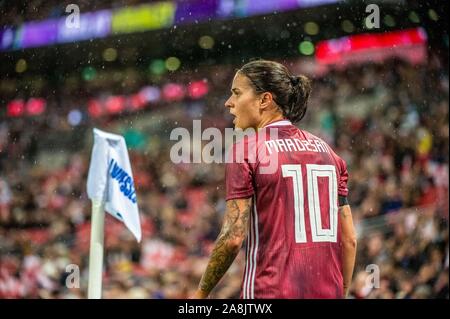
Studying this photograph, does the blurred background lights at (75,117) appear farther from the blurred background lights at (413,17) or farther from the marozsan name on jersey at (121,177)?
the marozsan name on jersey at (121,177)

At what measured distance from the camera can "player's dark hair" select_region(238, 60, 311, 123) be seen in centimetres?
171

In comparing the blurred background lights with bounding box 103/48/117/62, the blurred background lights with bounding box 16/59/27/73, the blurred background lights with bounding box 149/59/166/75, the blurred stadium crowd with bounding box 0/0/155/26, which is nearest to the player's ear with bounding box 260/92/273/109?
the blurred stadium crowd with bounding box 0/0/155/26

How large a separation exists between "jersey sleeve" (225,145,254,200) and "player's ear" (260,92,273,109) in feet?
0.57

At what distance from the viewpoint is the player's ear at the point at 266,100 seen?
172 centimetres

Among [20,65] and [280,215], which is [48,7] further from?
[280,215]

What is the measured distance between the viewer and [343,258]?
183cm

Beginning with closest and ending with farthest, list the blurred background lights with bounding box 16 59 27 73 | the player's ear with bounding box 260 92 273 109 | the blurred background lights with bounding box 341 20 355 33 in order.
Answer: the player's ear with bounding box 260 92 273 109, the blurred background lights with bounding box 341 20 355 33, the blurred background lights with bounding box 16 59 27 73

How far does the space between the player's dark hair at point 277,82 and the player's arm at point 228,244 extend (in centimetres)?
28

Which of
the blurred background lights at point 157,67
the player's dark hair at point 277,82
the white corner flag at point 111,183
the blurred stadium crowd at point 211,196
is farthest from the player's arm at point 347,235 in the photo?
the blurred background lights at point 157,67

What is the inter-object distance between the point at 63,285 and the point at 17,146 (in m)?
2.59

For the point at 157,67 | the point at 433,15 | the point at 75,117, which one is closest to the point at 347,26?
the point at 433,15

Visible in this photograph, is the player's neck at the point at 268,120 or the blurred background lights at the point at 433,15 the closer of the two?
the player's neck at the point at 268,120

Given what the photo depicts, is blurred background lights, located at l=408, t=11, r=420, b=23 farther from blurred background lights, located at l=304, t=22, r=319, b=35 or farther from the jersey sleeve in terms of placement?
the jersey sleeve
